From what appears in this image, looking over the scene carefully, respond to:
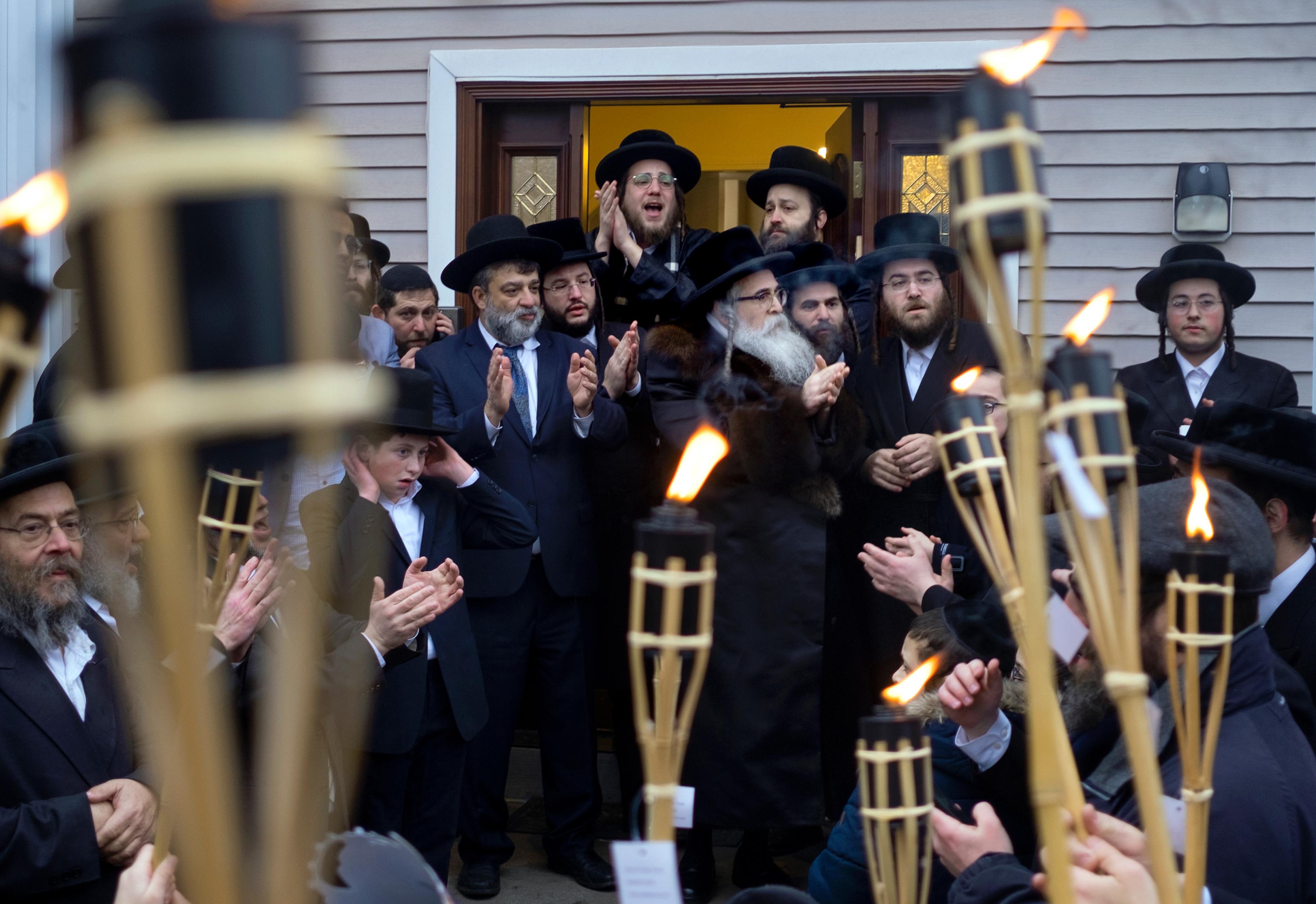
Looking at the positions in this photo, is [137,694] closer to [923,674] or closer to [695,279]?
[923,674]

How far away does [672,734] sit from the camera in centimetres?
128

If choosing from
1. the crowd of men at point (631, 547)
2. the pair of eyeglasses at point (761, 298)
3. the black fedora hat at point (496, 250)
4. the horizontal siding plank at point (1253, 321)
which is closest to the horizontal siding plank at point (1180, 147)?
the crowd of men at point (631, 547)

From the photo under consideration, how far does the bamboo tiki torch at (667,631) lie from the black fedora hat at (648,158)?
15.3 ft

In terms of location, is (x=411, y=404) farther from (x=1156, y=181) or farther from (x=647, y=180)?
(x=1156, y=181)

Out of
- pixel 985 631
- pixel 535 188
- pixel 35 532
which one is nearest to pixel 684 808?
pixel 985 631

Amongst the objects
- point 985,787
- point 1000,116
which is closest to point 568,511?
point 985,787

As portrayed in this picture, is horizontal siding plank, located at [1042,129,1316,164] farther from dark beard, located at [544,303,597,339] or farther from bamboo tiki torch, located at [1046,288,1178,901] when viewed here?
bamboo tiki torch, located at [1046,288,1178,901]

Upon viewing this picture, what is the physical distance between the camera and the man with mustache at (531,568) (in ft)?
15.2

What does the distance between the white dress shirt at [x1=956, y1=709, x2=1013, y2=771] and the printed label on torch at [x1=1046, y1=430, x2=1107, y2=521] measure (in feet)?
5.97

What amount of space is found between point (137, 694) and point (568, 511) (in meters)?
2.02

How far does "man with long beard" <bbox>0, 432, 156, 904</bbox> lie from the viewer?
2689 millimetres

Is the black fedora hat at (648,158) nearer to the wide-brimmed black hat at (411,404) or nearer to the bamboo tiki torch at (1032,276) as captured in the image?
the wide-brimmed black hat at (411,404)

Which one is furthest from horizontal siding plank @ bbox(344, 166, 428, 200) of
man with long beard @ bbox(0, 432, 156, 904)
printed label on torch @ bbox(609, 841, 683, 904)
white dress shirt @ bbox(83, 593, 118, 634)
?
printed label on torch @ bbox(609, 841, 683, 904)

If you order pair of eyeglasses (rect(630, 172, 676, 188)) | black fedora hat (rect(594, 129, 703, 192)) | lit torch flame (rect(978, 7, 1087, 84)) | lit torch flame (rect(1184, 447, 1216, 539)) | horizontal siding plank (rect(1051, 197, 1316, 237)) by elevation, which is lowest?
lit torch flame (rect(1184, 447, 1216, 539))
